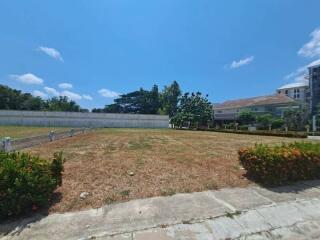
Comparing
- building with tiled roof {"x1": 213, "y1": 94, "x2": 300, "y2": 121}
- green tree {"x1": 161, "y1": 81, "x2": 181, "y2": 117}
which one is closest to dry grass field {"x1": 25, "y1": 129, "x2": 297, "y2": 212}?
building with tiled roof {"x1": 213, "y1": 94, "x2": 300, "y2": 121}

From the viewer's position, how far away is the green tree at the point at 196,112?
172 feet

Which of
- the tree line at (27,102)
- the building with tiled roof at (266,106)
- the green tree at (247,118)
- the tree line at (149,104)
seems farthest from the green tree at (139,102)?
the green tree at (247,118)

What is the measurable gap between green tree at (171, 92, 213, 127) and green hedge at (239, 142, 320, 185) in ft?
146

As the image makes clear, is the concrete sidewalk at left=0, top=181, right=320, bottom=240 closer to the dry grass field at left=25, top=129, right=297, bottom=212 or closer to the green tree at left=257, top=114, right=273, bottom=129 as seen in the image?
the dry grass field at left=25, top=129, right=297, bottom=212

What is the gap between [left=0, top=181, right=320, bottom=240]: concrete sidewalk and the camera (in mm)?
3441

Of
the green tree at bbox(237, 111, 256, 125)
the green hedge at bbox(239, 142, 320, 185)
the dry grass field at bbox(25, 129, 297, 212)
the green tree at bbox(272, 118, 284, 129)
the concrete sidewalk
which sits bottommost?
the concrete sidewalk

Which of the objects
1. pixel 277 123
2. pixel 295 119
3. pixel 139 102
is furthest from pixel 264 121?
pixel 139 102

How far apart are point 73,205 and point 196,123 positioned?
47775mm

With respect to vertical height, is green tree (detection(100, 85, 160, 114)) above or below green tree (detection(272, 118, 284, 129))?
above

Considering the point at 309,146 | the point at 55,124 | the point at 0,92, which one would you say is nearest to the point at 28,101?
the point at 0,92

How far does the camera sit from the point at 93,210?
13.4 ft

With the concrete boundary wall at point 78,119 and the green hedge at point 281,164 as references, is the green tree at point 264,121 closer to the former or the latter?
the concrete boundary wall at point 78,119

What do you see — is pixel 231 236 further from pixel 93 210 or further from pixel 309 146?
pixel 309 146

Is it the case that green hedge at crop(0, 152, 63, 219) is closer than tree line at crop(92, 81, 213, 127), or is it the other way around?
green hedge at crop(0, 152, 63, 219)
